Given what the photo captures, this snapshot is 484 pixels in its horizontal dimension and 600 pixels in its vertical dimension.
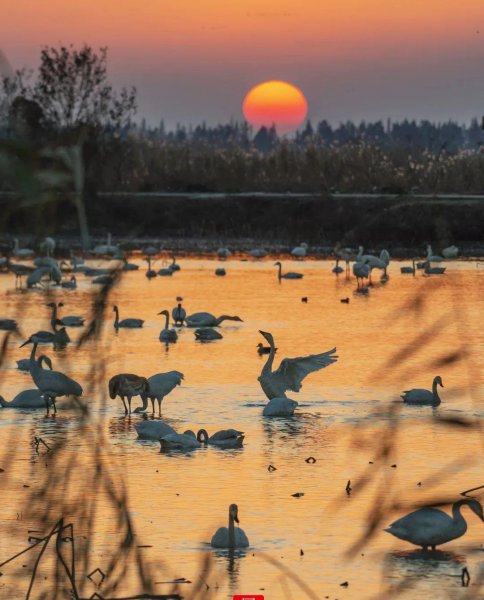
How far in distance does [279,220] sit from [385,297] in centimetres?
1767

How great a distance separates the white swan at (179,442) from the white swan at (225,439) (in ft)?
0.53

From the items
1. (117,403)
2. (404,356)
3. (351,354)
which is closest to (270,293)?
(351,354)

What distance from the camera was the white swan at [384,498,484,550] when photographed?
9000 millimetres

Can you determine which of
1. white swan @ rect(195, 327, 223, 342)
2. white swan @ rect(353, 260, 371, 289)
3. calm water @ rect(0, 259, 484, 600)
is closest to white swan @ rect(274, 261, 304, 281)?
white swan @ rect(353, 260, 371, 289)

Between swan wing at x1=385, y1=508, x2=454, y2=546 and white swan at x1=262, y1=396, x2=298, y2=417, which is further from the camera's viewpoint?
white swan at x1=262, y1=396, x2=298, y2=417

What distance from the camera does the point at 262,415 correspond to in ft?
49.3

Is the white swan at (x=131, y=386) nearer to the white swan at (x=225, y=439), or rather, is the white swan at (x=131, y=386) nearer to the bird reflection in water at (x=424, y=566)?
the white swan at (x=225, y=439)

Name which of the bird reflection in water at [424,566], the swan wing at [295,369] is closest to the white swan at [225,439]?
the swan wing at [295,369]

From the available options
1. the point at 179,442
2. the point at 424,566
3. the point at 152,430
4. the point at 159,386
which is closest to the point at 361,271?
the point at 159,386

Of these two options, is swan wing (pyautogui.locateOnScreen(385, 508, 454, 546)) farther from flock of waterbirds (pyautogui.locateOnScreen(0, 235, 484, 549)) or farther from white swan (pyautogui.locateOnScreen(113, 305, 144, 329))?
white swan (pyautogui.locateOnScreen(113, 305, 144, 329))

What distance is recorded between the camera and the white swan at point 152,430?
43.5 ft

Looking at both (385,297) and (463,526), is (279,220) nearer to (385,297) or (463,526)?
(385,297)

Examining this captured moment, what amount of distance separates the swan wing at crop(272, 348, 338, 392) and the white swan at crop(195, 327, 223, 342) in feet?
20.2

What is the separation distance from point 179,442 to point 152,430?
0.76 metres
